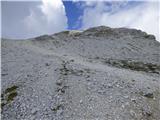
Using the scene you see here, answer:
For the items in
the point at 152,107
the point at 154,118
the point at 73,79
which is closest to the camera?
the point at 154,118

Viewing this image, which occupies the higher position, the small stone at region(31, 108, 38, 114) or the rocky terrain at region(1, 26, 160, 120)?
the rocky terrain at region(1, 26, 160, 120)

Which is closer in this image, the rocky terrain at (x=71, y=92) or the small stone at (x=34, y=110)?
the rocky terrain at (x=71, y=92)

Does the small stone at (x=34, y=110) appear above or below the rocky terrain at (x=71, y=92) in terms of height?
below

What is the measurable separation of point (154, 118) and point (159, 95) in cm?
472

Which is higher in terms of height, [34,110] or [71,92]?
[71,92]

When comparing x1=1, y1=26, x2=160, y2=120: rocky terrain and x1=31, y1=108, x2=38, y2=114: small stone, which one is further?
x1=31, y1=108, x2=38, y2=114: small stone

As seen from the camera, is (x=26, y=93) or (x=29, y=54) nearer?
(x=26, y=93)

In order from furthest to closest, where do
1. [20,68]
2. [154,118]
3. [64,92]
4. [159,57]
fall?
[159,57] → [20,68] → [64,92] → [154,118]

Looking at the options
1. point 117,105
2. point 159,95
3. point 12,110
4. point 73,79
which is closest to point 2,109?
point 12,110

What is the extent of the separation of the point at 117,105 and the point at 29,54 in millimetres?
24166

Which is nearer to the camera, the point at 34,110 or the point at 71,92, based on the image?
the point at 34,110

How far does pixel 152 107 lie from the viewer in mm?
22406

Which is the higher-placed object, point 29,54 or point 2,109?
point 29,54

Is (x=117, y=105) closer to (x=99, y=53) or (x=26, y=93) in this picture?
(x=26, y=93)
